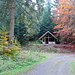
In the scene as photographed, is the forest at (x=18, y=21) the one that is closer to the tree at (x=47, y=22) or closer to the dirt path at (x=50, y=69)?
the dirt path at (x=50, y=69)

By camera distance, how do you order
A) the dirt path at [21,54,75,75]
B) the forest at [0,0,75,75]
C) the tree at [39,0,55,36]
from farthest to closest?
1. the tree at [39,0,55,36]
2. the forest at [0,0,75,75]
3. the dirt path at [21,54,75,75]

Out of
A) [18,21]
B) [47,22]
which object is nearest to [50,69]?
[18,21]

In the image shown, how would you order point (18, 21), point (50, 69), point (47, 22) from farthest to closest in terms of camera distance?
1. point (47, 22)
2. point (18, 21)
3. point (50, 69)

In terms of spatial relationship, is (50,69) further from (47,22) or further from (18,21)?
(47,22)

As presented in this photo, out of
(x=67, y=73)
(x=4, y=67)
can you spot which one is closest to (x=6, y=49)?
(x=4, y=67)

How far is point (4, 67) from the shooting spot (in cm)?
580

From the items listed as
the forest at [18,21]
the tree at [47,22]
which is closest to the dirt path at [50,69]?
the forest at [18,21]

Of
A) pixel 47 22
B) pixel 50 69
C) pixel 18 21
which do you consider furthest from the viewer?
pixel 47 22

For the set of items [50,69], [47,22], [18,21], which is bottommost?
[50,69]

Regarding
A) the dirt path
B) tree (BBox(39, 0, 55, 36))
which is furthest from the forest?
tree (BBox(39, 0, 55, 36))

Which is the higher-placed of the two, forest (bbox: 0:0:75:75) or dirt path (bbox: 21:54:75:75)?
forest (bbox: 0:0:75:75)

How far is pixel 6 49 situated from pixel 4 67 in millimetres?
2473

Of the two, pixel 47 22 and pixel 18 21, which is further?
pixel 47 22

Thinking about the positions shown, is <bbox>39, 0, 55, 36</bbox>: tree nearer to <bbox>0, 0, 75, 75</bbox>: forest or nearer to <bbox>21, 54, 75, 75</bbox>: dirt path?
<bbox>0, 0, 75, 75</bbox>: forest
